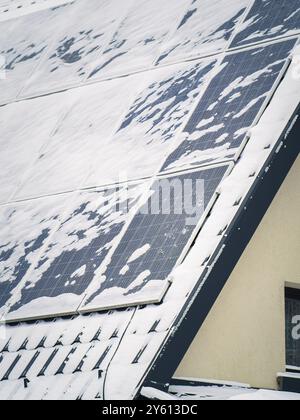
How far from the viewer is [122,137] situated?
12.9 meters

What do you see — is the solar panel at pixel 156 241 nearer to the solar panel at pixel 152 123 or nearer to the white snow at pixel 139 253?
the white snow at pixel 139 253

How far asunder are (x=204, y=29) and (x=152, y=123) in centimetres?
139

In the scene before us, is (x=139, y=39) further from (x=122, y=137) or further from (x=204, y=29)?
(x=122, y=137)

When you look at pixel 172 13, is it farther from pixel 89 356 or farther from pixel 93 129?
pixel 89 356

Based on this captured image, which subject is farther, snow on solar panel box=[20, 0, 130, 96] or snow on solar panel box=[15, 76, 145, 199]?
snow on solar panel box=[20, 0, 130, 96]

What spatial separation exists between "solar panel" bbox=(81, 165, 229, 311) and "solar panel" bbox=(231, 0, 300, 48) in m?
1.81

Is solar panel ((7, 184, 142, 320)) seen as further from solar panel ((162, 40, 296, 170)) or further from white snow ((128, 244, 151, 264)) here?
solar panel ((162, 40, 296, 170))

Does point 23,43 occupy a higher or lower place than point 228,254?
higher

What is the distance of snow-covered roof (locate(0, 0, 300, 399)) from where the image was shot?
1069 centimetres

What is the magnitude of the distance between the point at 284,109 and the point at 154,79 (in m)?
2.14

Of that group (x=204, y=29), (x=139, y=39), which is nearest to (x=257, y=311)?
(x=204, y=29)

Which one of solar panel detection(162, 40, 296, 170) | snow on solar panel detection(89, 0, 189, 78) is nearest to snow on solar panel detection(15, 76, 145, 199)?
snow on solar panel detection(89, 0, 189, 78)

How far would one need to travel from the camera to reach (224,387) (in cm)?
1100
